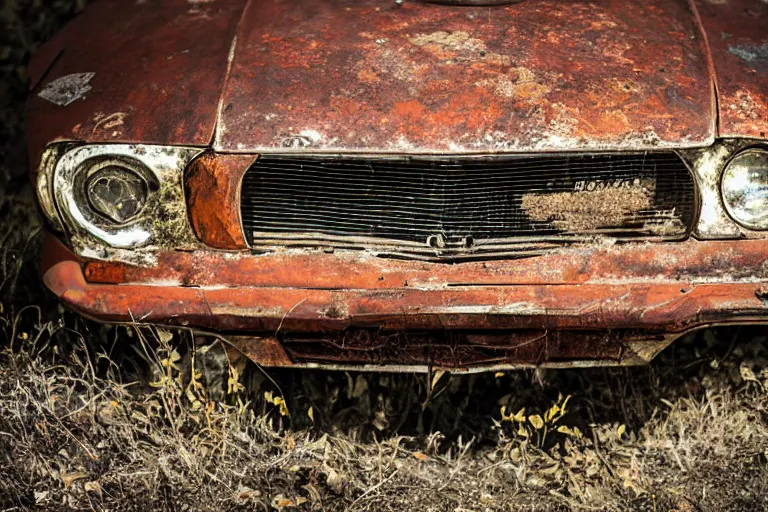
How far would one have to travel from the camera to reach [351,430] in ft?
10.2

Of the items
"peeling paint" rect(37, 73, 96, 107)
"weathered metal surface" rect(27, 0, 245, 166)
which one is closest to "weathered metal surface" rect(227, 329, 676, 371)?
"weathered metal surface" rect(27, 0, 245, 166)

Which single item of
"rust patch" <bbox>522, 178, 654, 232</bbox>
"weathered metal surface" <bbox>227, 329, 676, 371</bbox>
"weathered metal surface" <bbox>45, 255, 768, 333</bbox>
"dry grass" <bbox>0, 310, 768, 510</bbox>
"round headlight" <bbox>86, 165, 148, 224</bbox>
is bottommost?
"dry grass" <bbox>0, 310, 768, 510</bbox>

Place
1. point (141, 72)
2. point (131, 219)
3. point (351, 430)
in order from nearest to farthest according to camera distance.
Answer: point (131, 219), point (141, 72), point (351, 430)

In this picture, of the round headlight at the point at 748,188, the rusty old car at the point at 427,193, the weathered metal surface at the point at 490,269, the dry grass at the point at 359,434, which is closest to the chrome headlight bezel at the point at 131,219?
the rusty old car at the point at 427,193

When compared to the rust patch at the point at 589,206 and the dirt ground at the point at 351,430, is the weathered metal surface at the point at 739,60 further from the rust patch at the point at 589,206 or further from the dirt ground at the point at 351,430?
the dirt ground at the point at 351,430

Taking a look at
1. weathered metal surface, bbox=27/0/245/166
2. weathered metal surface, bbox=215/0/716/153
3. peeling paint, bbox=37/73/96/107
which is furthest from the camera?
peeling paint, bbox=37/73/96/107

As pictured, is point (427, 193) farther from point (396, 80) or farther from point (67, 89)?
point (67, 89)

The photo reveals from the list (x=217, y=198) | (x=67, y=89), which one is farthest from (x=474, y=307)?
(x=67, y=89)

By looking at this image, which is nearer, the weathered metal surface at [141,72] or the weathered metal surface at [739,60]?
the weathered metal surface at [739,60]

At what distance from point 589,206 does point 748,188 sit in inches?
16.3

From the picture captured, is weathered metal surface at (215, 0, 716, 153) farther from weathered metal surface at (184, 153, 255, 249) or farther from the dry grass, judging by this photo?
the dry grass

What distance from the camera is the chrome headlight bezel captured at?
2650 millimetres

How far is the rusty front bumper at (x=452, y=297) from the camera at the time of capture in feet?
8.47

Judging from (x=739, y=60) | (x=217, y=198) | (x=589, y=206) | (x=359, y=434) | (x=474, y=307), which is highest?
(x=739, y=60)
